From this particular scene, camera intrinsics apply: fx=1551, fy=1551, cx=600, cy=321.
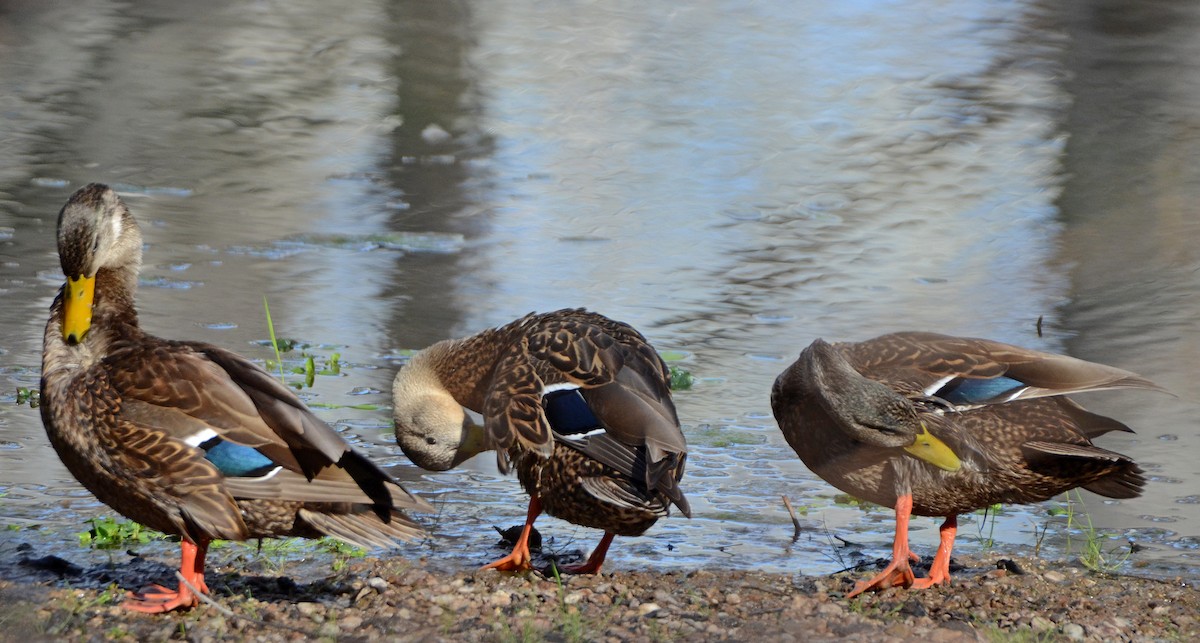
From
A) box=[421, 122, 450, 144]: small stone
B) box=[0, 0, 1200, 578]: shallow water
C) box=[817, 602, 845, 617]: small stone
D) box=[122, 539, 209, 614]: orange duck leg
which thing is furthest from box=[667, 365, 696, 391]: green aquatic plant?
box=[421, 122, 450, 144]: small stone

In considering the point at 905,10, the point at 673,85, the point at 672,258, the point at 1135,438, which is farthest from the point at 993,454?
the point at 905,10

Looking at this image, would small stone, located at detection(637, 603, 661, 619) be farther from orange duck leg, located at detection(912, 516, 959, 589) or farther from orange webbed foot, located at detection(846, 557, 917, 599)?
orange duck leg, located at detection(912, 516, 959, 589)

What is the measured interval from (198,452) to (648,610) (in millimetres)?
1299

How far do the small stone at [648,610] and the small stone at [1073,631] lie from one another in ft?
3.71

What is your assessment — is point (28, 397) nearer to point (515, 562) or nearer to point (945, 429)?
point (515, 562)

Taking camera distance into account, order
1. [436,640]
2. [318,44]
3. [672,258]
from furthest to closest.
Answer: [318,44], [672,258], [436,640]

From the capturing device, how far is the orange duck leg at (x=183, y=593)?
4164mm

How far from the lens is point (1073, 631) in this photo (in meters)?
4.29

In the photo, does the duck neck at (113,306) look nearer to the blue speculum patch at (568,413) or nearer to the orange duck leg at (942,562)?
the blue speculum patch at (568,413)

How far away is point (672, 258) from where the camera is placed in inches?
352

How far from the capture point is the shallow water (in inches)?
231

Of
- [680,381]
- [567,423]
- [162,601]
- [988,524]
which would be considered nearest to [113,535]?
[162,601]

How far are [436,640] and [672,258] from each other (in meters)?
5.23

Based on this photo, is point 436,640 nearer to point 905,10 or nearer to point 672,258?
point 672,258
